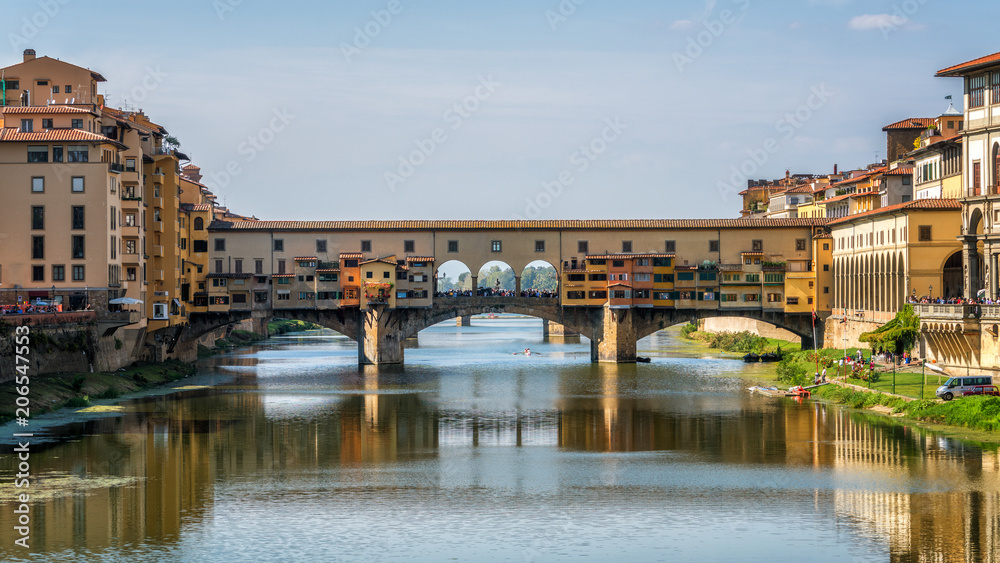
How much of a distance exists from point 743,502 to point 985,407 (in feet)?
65.1

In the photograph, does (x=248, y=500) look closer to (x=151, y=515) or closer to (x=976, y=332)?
(x=151, y=515)

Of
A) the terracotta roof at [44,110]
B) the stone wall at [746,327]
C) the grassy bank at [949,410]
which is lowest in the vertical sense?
the grassy bank at [949,410]

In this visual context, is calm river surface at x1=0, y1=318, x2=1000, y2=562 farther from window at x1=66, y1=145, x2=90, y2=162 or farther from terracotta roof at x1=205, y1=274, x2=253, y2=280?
terracotta roof at x1=205, y1=274, x2=253, y2=280

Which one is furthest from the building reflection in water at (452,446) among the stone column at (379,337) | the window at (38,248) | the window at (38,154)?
the stone column at (379,337)

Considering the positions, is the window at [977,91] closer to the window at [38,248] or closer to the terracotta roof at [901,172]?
the terracotta roof at [901,172]

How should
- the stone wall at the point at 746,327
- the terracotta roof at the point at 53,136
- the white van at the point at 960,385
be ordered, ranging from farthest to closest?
the stone wall at the point at 746,327 < the terracotta roof at the point at 53,136 < the white van at the point at 960,385

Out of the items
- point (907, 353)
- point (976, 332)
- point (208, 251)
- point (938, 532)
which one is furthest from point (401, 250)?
point (938, 532)

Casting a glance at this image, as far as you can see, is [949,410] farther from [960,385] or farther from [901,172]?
[901,172]

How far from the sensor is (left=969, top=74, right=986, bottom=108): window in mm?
67875

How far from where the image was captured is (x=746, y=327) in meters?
130

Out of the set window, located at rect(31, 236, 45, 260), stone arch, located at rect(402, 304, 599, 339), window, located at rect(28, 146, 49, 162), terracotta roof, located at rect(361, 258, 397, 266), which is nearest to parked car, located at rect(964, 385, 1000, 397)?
stone arch, located at rect(402, 304, 599, 339)

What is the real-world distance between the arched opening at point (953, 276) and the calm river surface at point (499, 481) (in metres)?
17.0

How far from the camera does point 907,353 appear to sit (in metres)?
73.1

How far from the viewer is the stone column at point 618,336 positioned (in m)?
98.0
